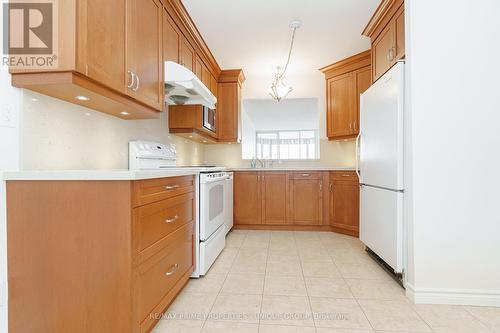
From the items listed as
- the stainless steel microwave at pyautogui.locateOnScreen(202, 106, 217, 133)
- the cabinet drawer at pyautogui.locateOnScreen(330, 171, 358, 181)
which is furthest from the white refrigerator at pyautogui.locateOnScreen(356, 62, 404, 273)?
the stainless steel microwave at pyautogui.locateOnScreen(202, 106, 217, 133)

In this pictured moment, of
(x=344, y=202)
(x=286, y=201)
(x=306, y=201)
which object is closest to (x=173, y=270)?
(x=286, y=201)

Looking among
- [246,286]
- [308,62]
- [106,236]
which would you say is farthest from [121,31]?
[308,62]

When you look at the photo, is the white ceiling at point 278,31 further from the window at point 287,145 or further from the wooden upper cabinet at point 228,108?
the window at point 287,145

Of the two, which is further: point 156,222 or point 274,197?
point 274,197

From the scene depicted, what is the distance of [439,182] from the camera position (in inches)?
67.6

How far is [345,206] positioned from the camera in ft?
11.3

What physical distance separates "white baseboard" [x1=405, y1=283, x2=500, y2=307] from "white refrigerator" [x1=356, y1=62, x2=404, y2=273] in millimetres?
205

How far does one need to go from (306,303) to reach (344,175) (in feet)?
6.99

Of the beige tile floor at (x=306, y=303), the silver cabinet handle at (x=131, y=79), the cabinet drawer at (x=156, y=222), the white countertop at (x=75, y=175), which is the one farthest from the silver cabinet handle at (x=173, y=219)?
the silver cabinet handle at (x=131, y=79)

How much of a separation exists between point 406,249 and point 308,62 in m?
2.69

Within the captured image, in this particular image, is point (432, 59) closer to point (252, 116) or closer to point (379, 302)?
point (379, 302)

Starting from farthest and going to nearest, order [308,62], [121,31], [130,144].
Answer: [308,62], [130,144], [121,31]

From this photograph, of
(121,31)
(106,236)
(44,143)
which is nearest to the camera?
(106,236)

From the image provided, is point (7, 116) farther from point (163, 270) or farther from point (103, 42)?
point (163, 270)
